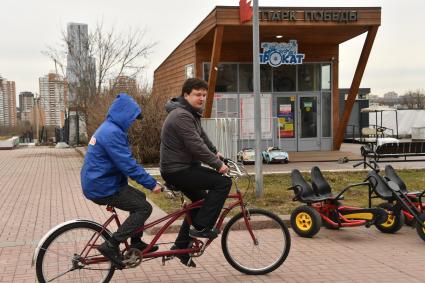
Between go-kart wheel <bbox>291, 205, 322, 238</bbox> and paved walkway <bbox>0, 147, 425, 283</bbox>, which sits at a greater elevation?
go-kart wheel <bbox>291, 205, 322, 238</bbox>

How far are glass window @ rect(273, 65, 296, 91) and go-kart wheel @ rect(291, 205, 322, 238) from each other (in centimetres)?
1322

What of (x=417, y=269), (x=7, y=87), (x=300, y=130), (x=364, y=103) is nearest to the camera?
(x=417, y=269)

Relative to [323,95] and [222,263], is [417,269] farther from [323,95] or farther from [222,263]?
[323,95]

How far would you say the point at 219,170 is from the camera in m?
4.69

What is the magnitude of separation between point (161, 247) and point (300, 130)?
15.6 m

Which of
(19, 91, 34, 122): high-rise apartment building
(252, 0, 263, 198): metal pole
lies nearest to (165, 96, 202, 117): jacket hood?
(252, 0, 263, 198): metal pole

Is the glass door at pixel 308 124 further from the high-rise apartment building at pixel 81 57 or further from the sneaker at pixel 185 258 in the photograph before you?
the sneaker at pixel 185 258

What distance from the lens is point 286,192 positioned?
1001 cm

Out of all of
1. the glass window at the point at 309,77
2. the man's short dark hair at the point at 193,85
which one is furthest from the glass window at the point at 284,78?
the man's short dark hair at the point at 193,85

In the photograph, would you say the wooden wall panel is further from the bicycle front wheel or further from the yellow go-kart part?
the bicycle front wheel

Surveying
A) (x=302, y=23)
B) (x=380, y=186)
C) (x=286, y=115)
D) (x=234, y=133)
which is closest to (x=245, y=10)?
(x=302, y=23)

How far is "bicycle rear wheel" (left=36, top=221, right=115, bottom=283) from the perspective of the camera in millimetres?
4430

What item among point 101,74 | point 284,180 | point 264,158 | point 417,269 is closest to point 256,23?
point 284,180

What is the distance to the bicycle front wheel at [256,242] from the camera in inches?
199
